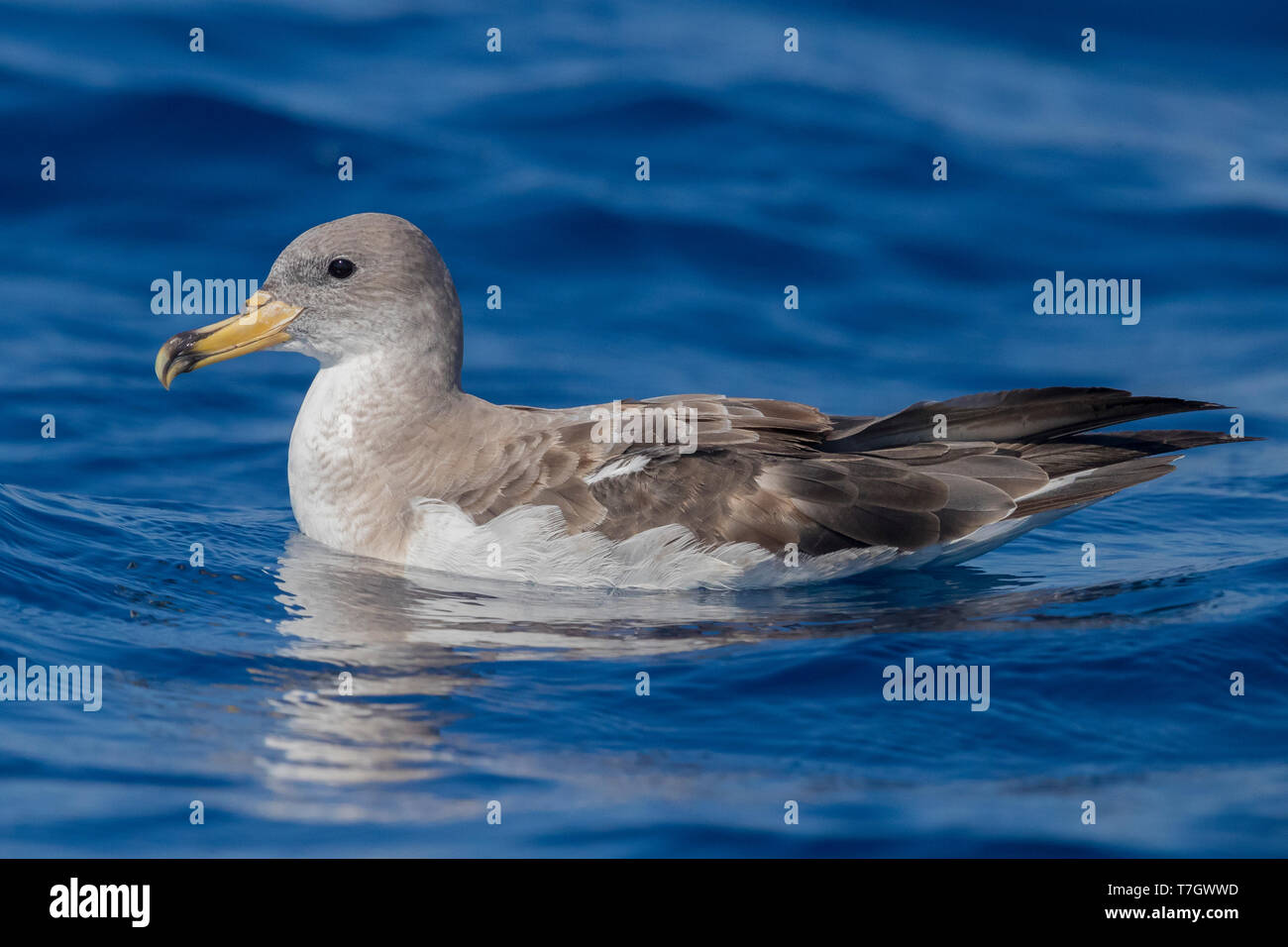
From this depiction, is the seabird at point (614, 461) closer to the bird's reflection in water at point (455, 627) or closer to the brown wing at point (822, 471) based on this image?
the brown wing at point (822, 471)

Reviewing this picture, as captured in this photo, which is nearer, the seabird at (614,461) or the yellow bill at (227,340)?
the seabird at (614,461)

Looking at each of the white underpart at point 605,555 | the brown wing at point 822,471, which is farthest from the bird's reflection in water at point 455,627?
the brown wing at point 822,471

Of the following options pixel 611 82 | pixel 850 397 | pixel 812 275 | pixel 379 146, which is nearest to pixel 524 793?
A: pixel 850 397

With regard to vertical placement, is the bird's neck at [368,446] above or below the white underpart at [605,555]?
above

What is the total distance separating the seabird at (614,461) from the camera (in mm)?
7953

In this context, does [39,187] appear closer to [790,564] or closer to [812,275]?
[812,275]

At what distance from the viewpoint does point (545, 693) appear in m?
6.70

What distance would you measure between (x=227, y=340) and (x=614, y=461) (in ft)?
7.53

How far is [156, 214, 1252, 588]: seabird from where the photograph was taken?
7.95 meters

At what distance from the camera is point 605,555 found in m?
7.93

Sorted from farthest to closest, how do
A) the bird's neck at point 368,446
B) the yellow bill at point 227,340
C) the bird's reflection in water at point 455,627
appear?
the yellow bill at point 227,340 → the bird's neck at point 368,446 → the bird's reflection in water at point 455,627

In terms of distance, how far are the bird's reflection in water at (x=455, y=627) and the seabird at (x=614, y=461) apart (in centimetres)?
19

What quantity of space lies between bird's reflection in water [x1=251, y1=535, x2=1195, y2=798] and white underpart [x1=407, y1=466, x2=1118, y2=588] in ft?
0.31

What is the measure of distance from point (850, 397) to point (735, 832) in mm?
6145
